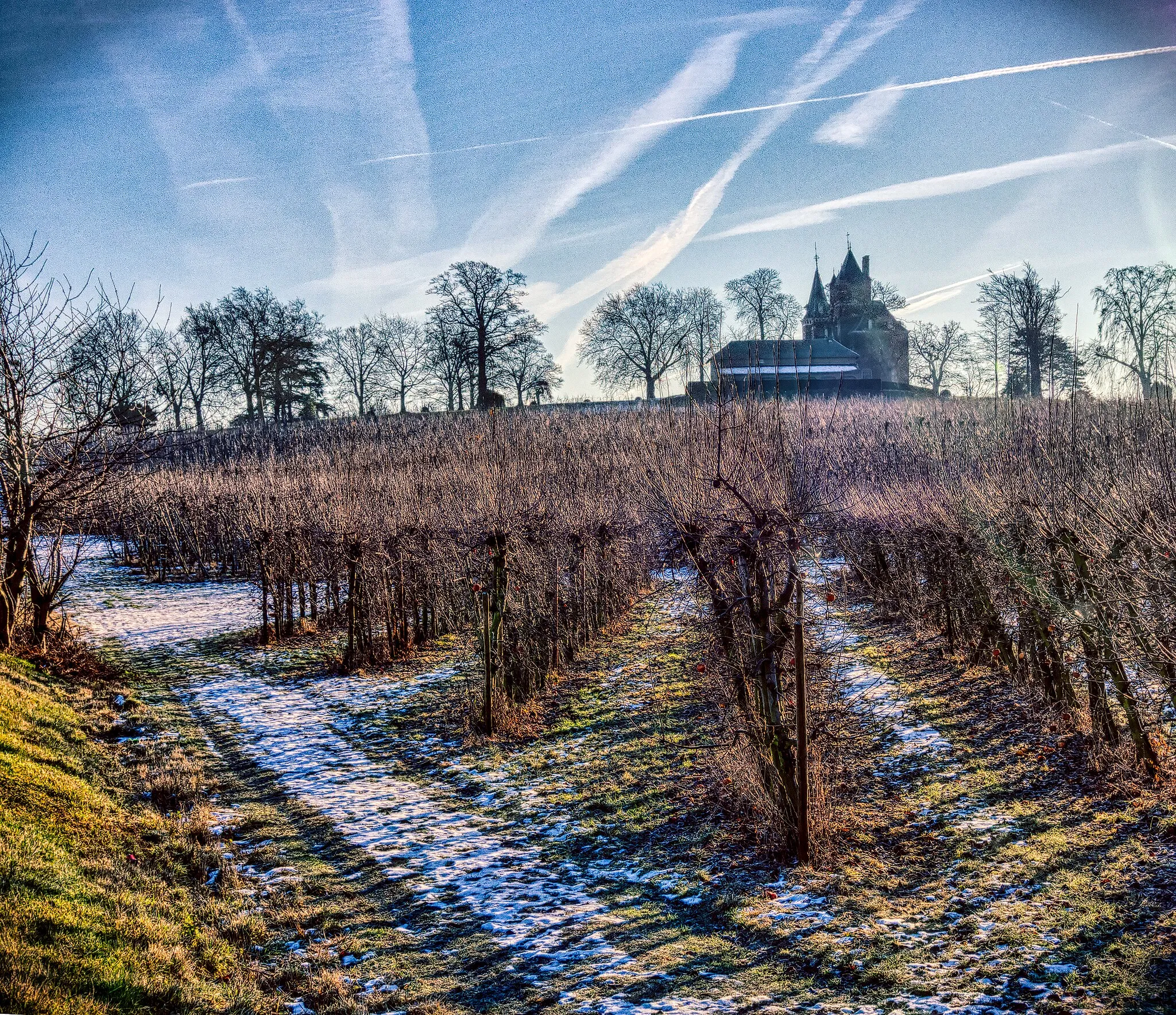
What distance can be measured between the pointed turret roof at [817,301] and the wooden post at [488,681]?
2549 inches

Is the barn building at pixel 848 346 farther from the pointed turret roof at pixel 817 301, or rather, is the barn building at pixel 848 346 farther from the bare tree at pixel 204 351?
the bare tree at pixel 204 351

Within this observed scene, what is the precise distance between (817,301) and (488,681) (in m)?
68.5

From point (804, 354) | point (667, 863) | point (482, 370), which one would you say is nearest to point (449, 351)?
point (482, 370)

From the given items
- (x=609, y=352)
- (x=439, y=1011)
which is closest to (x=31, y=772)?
(x=439, y=1011)

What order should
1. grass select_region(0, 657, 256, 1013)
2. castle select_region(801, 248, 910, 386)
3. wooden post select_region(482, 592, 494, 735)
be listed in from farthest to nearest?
1. castle select_region(801, 248, 910, 386)
2. wooden post select_region(482, 592, 494, 735)
3. grass select_region(0, 657, 256, 1013)

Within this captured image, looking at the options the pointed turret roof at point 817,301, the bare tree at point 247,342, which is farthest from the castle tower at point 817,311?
the bare tree at point 247,342

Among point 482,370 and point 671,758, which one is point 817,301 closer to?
point 482,370

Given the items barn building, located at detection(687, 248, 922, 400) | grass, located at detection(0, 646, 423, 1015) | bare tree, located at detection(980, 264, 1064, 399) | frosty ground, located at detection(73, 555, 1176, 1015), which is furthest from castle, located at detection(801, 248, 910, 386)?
grass, located at detection(0, 646, 423, 1015)

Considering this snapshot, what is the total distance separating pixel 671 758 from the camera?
30.2 feet

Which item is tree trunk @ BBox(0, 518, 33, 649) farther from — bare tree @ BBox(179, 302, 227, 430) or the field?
bare tree @ BBox(179, 302, 227, 430)

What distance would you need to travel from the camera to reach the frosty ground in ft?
16.8

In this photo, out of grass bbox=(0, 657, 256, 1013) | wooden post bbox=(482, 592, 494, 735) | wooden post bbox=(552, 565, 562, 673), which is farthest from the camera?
wooden post bbox=(552, 565, 562, 673)

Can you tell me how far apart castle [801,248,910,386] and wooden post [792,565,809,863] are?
54.4 meters

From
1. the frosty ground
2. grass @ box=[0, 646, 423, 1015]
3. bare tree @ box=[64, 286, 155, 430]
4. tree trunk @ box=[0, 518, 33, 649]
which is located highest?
bare tree @ box=[64, 286, 155, 430]
